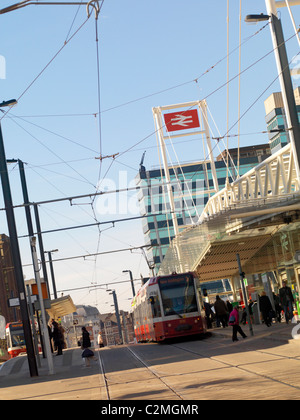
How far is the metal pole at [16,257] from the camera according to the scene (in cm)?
2323

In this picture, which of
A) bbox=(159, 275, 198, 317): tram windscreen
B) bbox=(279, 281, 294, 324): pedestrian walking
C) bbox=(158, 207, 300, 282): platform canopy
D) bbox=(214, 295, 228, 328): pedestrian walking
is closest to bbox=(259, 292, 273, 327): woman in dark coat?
bbox=(279, 281, 294, 324): pedestrian walking

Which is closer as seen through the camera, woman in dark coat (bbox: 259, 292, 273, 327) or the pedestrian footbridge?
the pedestrian footbridge

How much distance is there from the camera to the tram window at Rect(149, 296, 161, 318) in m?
33.2

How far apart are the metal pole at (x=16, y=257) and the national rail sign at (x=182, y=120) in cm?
2997

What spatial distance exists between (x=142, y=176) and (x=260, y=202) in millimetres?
105822

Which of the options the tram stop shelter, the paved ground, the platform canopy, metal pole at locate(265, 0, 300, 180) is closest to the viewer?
the paved ground

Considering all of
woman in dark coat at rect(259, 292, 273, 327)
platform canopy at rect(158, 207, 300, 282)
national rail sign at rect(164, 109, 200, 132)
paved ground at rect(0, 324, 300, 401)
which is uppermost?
national rail sign at rect(164, 109, 200, 132)

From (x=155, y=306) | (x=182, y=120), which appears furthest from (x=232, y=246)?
(x=182, y=120)

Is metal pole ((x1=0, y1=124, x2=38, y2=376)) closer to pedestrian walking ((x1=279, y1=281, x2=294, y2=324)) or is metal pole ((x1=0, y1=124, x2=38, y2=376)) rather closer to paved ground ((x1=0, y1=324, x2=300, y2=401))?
paved ground ((x1=0, y1=324, x2=300, y2=401))

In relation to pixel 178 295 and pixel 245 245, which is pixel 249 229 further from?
pixel 245 245

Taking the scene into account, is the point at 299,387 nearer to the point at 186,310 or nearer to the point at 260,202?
the point at 260,202

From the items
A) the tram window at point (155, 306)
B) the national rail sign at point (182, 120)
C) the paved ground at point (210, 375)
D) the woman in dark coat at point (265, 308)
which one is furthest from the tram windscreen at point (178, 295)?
the national rail sign at point (182, 120)

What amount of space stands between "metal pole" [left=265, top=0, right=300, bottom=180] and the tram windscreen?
14.1 m

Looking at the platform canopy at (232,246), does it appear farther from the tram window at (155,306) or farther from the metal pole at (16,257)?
the metal pole at (16,257)
